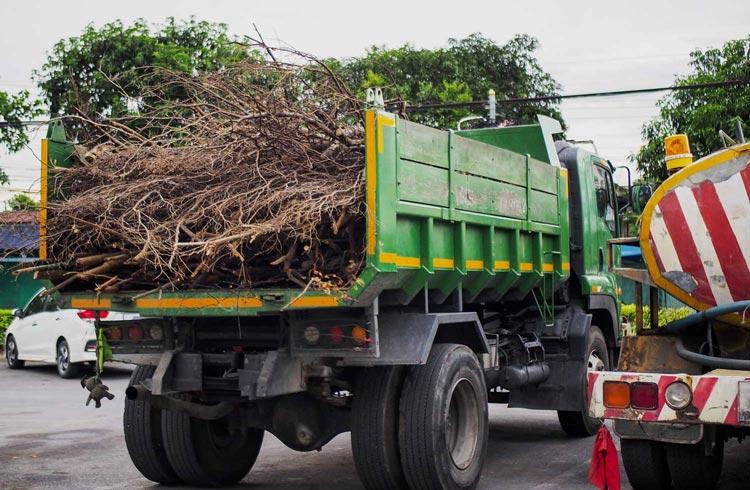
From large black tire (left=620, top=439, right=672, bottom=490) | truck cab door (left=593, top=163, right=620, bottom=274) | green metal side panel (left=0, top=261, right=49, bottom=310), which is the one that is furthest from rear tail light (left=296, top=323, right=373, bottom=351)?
green metal side panel (left=0, top=261, right=49, bottom=310)

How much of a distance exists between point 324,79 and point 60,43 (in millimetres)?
19672

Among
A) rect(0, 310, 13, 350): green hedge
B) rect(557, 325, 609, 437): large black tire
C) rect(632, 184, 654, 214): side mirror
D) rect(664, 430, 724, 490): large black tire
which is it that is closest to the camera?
rect(664, 430, 724, 490): large black tire

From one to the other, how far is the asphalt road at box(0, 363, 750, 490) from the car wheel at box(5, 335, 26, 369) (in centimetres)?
602

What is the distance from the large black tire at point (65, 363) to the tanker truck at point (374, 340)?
904 cm

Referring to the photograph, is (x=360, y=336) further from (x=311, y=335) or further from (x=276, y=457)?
(x=276, y=457)

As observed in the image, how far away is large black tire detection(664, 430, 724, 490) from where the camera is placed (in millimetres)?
6180

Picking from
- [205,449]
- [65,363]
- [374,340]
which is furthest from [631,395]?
[65,363]

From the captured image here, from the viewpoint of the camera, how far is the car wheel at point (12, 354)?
57.3 ft

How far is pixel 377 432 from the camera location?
6.20 meters

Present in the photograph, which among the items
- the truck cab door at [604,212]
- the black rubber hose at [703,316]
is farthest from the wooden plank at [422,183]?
the truck cab door at [604,212]

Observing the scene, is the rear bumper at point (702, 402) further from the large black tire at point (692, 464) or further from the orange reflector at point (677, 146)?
the orange reflector at point (677, 146)

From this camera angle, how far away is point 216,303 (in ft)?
19.8

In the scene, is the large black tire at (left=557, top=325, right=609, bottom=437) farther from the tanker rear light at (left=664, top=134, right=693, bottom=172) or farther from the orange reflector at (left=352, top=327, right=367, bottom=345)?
the orange reflector at (left=352, top=327, right=367, bottom=345)

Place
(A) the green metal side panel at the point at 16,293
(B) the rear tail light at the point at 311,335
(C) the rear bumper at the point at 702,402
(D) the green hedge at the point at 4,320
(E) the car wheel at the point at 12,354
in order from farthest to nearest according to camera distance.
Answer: (A) the green metal side panel at the point at 16,293
(D) the green hedge at the point at 4,320
(E) the car wheel at the point at 12,354
(B) the rear tail light at the point at 311,335
(C) the rear bumper at the point at 702,402
